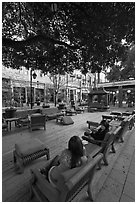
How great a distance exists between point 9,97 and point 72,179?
19.8 metres

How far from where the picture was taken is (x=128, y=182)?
2512 millimetres

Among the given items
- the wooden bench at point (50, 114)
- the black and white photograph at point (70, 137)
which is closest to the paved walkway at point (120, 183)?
the black and white photograph at point (70, 137)

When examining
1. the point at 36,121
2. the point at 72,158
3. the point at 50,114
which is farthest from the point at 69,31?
the point at 50,114

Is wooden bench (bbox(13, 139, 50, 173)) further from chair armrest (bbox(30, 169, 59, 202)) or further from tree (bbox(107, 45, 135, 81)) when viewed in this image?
tree (bbox(107, 45, 135, 81))

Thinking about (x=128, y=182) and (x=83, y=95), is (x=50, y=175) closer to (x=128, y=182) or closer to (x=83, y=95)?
(x=128, y=182)

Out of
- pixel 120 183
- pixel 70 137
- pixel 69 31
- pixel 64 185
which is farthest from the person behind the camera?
pixel 70 137

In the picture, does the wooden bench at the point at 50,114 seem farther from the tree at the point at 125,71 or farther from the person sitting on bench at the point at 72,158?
the tree at the point at 125,71

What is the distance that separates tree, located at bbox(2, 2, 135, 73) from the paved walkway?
14.9 feet

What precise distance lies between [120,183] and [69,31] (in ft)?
19.3

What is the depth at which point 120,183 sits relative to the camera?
8.11 ft

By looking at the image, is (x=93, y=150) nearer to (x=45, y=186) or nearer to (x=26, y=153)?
(x=45, y=186)

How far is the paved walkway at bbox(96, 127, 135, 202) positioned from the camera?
2.12 metres

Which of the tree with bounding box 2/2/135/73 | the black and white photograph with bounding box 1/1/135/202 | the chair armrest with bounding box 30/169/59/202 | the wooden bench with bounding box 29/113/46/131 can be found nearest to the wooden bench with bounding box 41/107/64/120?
the black and white photograph with bounding box 1/1/135/202

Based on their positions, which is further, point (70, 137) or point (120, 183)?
point (70, 137)
